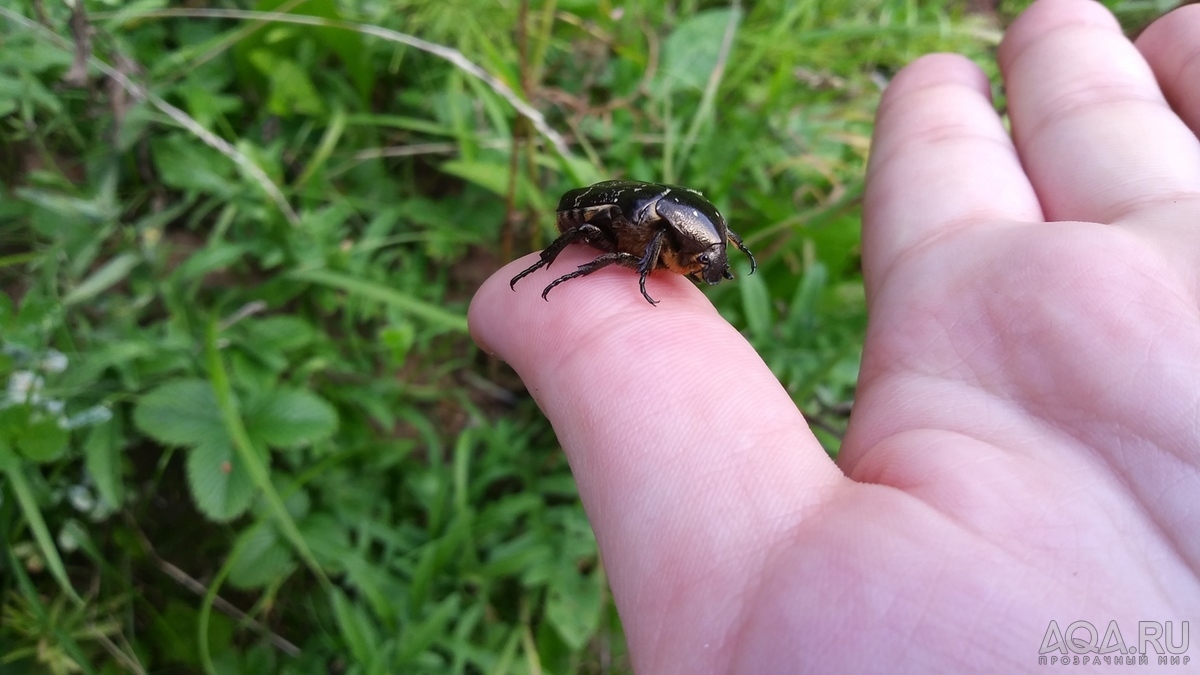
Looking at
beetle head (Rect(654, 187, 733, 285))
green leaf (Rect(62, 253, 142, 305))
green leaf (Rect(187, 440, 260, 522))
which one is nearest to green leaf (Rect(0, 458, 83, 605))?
green leaf (Rect(187, 440, 260, 522))

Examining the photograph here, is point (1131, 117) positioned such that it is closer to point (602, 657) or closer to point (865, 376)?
point (865, 376)

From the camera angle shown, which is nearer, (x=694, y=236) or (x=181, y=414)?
(x=694, y=236)

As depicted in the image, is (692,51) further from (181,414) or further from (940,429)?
(181,414)

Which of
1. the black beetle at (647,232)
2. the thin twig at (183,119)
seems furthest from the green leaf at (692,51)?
the thin twig at (183,119)

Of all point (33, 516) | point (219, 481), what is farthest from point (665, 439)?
point (33, 516)

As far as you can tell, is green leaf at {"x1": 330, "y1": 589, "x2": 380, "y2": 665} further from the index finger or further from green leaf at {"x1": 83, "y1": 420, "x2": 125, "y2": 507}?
the index finger

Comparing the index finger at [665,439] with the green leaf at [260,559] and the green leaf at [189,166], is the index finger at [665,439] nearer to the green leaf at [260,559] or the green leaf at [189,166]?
the green leaf at [260,559]

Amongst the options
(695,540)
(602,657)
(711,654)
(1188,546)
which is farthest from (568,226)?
(1188,546)

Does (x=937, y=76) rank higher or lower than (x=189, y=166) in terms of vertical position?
higher
